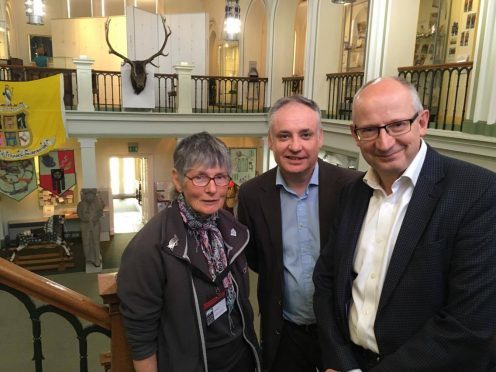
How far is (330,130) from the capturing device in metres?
8.17

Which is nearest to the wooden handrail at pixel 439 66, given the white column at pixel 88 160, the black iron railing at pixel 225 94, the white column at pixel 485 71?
the white column at pixel 485 71

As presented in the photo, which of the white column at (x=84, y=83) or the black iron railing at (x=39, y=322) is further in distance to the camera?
the white column at (x=84, y=83)

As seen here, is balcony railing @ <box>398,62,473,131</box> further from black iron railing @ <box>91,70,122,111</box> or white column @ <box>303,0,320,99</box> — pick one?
black iron railing @ <box>91,70,122,111</box>

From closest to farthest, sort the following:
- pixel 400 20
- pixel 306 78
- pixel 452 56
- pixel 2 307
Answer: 1. pixel 400 20
2. pixel 2 307
3. pixel 452 56
4. pixel 306 78

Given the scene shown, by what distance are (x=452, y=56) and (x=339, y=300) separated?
7.94 metres

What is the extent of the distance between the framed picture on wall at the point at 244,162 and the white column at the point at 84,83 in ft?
12.7

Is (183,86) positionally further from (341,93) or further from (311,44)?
(341,93)

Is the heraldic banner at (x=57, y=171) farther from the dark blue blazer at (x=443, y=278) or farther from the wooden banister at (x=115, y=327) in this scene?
the dark blue blazer at (x=443, y=278)

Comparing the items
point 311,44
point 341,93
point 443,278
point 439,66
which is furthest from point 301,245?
point 311,44

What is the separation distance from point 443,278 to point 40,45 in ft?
53.0

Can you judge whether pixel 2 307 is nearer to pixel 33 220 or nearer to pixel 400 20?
pixel 33 220

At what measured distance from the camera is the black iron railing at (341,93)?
7.85m

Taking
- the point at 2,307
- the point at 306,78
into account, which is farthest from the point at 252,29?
the point at 2,307

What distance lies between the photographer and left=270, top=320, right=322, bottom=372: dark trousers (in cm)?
209
